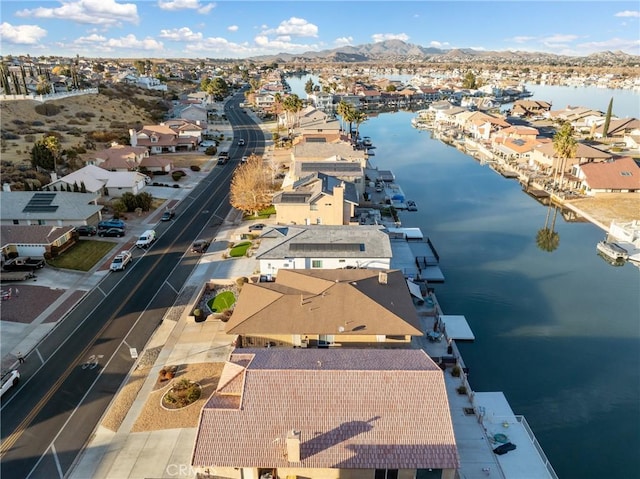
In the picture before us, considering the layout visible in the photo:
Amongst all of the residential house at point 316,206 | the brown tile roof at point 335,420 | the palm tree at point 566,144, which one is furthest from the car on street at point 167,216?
the palm tree at point 566,144

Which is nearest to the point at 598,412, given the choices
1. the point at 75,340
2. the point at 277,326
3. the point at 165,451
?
the point at 277,326

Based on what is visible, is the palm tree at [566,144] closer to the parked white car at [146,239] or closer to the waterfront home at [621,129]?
the waterfront home at [621,129]

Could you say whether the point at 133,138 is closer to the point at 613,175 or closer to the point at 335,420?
the point at 335,420

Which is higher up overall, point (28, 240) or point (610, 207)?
point (28, 240)

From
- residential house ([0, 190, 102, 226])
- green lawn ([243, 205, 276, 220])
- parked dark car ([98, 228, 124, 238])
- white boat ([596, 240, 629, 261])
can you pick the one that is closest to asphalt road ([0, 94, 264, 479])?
parked dark car ([98, 228, 124, 238])

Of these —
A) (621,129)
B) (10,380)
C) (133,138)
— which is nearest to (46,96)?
(133,138)
